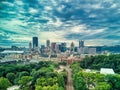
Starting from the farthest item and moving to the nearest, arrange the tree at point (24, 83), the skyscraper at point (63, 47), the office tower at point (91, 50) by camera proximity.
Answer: the office tower at point (91, 50), the skyscraper at point (63, 47), the tree at point (24, 83)

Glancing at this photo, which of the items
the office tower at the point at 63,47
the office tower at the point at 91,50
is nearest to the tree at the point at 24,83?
the office tower at the point at 63,47

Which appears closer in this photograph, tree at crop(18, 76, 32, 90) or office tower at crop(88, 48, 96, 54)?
tree at crop(18, 76, 32, 90)

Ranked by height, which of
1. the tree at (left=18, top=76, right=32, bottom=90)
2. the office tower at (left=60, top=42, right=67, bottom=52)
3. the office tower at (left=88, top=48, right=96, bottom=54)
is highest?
the office tower at (left=60, top=42, right=67, bottom=52)

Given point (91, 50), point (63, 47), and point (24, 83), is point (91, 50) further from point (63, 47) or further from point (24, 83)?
point (24, 83)

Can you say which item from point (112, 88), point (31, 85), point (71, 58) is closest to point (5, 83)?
point (31, 85)

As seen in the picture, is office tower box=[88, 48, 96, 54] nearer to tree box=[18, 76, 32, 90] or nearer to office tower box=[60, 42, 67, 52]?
office tower box=[60, 42, 67, 52]

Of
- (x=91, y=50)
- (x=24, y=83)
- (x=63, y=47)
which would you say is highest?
(x=63, y=47)

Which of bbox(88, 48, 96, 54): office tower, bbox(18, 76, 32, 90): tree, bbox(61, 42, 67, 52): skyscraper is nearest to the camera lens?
bbox(18, 76, 32, 90): tree

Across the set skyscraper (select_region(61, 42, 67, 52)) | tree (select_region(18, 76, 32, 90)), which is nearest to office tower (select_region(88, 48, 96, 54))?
skyscraper (select_region(61, 42, 67, 52))

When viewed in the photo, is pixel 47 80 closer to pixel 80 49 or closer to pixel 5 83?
pixel 5 83

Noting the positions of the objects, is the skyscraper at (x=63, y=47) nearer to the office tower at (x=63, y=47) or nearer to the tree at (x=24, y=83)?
the office tower at (x=63, y=47)

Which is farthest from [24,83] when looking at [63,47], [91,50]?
[91,50]
